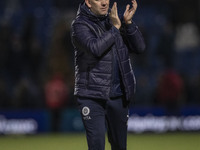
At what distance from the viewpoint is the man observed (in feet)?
20.4

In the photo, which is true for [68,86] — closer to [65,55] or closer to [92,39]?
[65,55]

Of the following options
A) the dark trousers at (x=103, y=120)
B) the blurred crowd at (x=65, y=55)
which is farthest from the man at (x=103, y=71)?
the blurred crowd at (x=65, y=55)

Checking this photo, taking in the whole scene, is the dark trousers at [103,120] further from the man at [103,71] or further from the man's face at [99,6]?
the man's face at [99,6]

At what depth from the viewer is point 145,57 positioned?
1777cm

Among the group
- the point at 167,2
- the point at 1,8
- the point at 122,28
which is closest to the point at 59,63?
the point at 1,8

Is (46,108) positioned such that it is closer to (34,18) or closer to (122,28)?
(34,18)

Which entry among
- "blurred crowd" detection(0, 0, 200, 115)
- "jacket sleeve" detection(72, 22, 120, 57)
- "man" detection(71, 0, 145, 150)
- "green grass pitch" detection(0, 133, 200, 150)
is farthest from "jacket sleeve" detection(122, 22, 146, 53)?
"blurred crowd" detection(0, 0, 200, 115)

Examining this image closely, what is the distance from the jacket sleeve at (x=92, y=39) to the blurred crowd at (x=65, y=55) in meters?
9.67

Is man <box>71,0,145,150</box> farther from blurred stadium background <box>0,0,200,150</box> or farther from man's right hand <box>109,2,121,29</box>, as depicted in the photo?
blurred stadium background <box>0,0,200,150</box>

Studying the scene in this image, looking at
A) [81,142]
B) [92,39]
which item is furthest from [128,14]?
[81,142]

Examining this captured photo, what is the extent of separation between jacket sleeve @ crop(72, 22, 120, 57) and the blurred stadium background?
8507mm

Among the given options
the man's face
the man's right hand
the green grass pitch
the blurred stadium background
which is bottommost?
the green grass pitch

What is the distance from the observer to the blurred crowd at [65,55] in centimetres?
1611

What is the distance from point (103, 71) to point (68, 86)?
1018 cm
